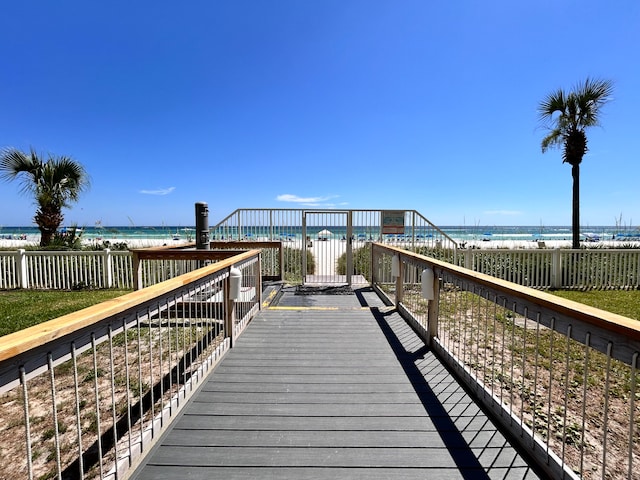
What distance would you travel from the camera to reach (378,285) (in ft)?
22.0

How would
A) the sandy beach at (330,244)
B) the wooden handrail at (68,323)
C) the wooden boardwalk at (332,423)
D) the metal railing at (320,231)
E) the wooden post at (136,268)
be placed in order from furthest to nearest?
the sandy beach at (330,244)
the metal railing at (320,231)
the wooden post at (136,268)
the wooden boardwalk at (332,423)
the wooden handrail at (68,323)

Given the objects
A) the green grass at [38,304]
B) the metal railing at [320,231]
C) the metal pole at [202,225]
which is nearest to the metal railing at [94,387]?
the metal pole at [202,225]

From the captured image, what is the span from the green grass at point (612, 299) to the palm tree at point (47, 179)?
14.4m

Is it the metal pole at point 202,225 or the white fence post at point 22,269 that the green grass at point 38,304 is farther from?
the metal pole at point 202,225

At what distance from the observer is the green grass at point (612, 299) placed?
578cm

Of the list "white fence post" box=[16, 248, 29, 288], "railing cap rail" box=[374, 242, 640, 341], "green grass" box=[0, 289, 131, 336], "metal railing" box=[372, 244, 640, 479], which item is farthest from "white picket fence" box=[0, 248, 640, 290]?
"railing cap rail" box=[374, 242, 640, 341]

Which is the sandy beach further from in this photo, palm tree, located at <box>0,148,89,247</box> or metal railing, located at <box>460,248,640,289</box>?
palm tree, located at <box>0,148,89,247</box>

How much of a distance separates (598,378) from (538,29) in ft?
21.5

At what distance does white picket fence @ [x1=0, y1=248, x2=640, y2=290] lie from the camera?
325 inches

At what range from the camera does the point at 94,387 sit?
1.90 meters

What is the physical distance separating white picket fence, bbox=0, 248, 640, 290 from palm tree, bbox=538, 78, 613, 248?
1.63 meters

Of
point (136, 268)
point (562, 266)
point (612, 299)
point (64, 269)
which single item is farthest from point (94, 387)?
point (562, 266)

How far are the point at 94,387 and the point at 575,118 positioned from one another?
12861mm

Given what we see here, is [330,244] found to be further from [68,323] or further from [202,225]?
[68,323]
